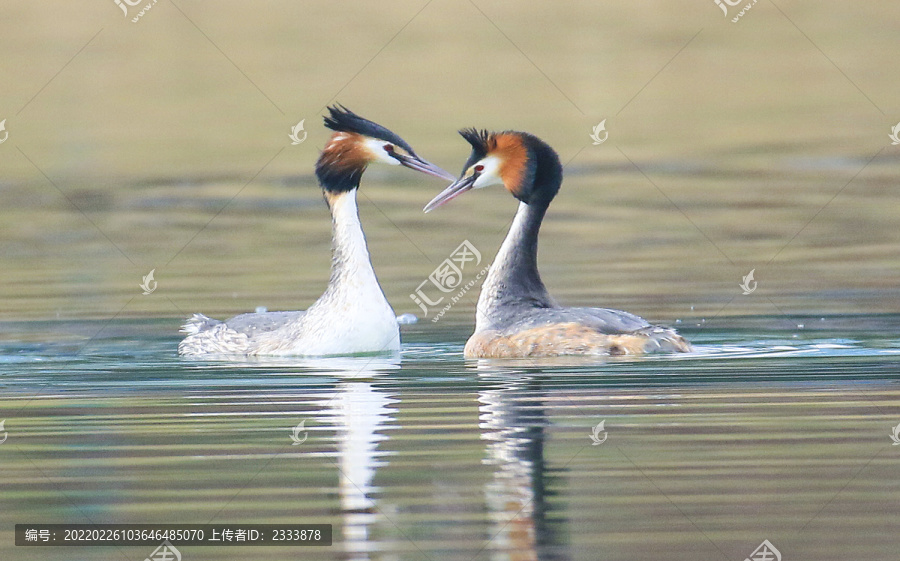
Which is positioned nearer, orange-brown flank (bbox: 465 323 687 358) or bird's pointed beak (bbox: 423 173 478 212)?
orange-brown flank (bbox: 465 323 687 358)

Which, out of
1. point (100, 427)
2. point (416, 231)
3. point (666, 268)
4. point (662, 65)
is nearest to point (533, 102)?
point (662, 65)

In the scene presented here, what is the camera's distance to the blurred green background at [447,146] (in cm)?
1655

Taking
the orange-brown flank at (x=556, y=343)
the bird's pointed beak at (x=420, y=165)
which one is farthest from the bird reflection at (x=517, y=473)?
the bird's pointed beak at (x=420, y=165)

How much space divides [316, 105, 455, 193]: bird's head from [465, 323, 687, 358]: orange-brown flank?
1.26 meters

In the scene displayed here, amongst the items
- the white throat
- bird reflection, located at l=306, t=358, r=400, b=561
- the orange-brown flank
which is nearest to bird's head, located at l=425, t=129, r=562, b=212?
the white throat

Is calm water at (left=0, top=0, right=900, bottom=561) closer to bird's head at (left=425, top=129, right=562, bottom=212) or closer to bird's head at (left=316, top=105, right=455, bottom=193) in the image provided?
bird's head at (left=425, top=129, right=562, bottom=212)

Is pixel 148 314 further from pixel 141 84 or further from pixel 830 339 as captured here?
pixel 141 84

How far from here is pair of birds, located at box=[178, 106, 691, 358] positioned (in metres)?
12.8

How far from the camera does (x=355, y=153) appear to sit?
13.4 metres

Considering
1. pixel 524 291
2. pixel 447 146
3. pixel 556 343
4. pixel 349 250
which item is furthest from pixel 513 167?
pixel 447 146

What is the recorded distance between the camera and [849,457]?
28.7 feet

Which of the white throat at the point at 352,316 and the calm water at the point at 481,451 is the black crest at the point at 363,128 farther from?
the calm water at the point at 481,451

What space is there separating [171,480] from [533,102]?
2195 centimetres

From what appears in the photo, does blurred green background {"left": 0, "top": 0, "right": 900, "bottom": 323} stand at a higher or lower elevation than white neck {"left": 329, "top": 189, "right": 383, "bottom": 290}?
higher
